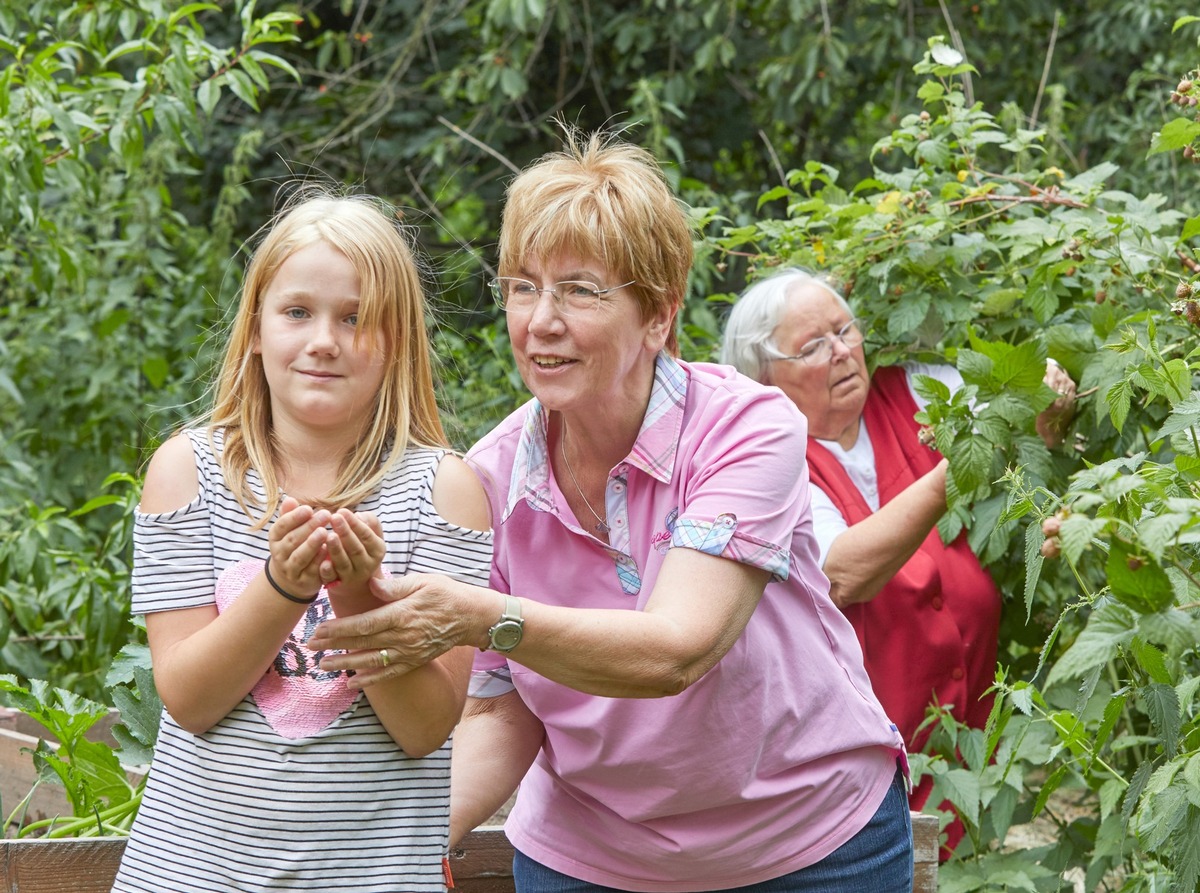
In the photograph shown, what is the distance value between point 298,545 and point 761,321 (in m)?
1.66

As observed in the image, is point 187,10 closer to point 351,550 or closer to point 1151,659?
point 351,550

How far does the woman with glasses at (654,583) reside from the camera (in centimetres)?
167

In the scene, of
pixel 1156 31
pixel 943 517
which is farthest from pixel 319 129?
pixel 943 517

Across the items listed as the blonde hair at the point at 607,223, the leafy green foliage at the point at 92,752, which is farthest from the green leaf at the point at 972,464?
the leafy green foliage at the point at 92,752

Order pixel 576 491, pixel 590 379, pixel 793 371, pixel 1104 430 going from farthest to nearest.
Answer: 1. pixel 793 371
2. pixel 1104 430
3. pixel 576 491
4. pixel 590 379

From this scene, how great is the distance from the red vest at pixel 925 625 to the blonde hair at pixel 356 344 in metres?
1.21

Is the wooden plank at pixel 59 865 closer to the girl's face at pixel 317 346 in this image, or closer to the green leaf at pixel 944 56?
the girl's face at pixel 317 346

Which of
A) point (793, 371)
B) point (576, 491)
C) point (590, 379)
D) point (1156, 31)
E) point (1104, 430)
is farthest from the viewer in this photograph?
point (1156, 31)

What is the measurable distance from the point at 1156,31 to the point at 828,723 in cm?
519

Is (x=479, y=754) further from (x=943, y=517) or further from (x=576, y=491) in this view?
(x=943, y=517)

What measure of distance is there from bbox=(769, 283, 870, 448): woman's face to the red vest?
0.12m

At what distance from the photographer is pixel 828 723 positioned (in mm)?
1746

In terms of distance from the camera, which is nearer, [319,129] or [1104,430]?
[1104,430]

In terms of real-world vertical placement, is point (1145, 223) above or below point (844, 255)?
above
